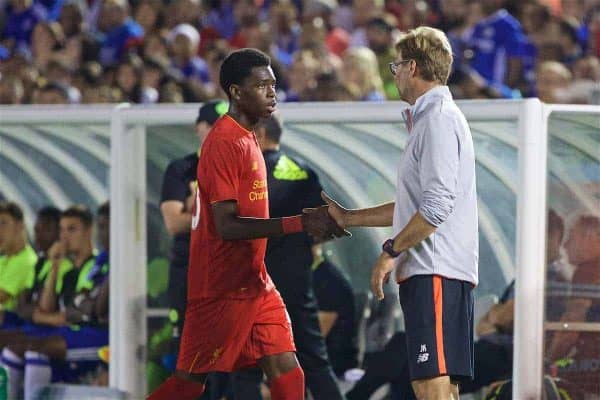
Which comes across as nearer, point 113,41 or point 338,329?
point 338,329

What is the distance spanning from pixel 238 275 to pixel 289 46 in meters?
7.50

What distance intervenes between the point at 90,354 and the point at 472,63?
4588 mm

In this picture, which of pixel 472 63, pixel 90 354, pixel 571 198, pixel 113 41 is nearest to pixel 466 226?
pixel 571 198

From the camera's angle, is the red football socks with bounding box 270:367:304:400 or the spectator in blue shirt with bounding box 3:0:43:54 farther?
the spectator in blue shirt with bounding box 3:0:43:54

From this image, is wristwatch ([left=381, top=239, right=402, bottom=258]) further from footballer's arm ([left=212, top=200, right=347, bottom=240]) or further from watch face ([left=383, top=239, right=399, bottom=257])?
footballer's arm ([left=212, top=200, right=347, bottom=240])

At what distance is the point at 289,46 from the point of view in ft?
45.0

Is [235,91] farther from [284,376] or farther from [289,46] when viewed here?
[289,46]

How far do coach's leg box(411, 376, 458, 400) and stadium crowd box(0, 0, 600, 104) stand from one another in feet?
14.9

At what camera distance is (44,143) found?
9.75 m

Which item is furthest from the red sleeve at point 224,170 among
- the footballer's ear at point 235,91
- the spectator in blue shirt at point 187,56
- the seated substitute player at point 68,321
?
the spectator in blue shirt at point 187,56

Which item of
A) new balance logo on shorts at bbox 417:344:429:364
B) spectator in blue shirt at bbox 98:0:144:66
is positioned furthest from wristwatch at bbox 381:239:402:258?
spectator in blue shirt at bbox 98:0:144:66

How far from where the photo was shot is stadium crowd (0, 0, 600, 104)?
11.2m

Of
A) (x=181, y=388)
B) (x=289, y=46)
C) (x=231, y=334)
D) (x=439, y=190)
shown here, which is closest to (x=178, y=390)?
(x=181, y=388)

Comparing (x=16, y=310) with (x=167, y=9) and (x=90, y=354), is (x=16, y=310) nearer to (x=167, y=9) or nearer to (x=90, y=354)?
(x=90, y=354)
